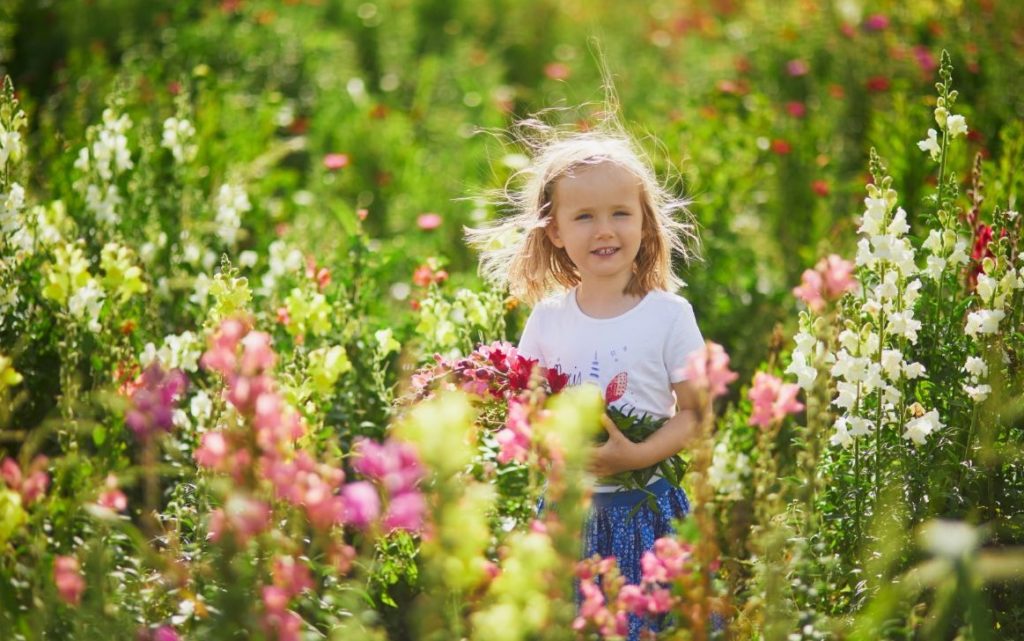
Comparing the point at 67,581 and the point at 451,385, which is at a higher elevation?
the point at 451,385

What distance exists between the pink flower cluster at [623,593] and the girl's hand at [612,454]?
439 millimetres

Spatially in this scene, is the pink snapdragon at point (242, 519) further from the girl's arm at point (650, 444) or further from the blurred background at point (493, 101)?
the blurred background at point (493, 101)

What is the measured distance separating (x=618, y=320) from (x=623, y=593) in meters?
0.86

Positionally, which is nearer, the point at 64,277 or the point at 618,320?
the point at 618,320

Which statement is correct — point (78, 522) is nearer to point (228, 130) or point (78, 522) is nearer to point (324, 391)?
point (324, 391)

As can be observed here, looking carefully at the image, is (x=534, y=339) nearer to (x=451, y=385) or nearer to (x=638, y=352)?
(x=638, y=352)

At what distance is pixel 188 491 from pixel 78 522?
252 millimetres

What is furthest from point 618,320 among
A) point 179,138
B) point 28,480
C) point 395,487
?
point 179,138

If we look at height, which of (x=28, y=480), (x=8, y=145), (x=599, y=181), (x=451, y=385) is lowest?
(x=28, y=480)

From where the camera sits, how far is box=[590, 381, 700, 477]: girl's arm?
2.39 meters

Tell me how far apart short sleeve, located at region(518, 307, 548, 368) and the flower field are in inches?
5.7

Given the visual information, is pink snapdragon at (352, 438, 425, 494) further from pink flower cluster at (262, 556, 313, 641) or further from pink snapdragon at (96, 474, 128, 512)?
pink snapdragon at (96, 474, 128, 512)

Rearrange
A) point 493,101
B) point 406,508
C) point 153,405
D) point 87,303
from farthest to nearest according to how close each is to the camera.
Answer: point 493,101, point 87,303, point 153,405, point 406,508

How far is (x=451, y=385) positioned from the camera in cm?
242
